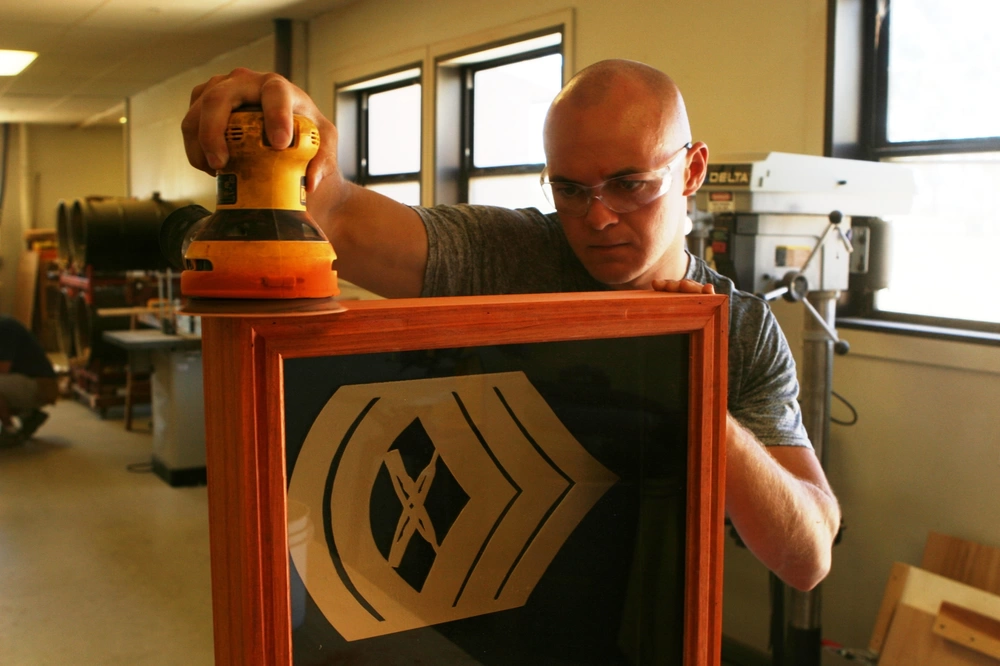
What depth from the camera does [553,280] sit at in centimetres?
114

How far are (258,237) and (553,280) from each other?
608 mm

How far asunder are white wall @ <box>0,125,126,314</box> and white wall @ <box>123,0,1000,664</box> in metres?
10.6

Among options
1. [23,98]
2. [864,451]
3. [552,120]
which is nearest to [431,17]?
[864,451]

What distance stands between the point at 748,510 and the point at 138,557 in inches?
154

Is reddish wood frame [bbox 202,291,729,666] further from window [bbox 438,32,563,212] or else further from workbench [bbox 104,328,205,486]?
workbench [bbox 104,328,205,486]

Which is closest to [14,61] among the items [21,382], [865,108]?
[21,382]

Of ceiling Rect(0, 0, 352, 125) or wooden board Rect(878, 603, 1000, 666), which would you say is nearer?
wooden board Rect(878, 603, 1000, 666)

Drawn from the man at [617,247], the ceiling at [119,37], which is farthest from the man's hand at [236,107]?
the ceiling at [119,37]

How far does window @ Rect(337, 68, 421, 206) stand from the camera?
5578 mm

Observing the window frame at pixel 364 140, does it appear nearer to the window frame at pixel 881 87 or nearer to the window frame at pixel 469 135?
the window frame at pixel 469 135

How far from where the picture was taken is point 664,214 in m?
1.07

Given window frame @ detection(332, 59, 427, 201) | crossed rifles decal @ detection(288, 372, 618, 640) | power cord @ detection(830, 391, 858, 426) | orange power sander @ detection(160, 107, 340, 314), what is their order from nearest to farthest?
orange power sander @ detection(160, 107, 340, 314)
crossed rifles decal @ detection(288, 372, 618, 640)
power cord @ detection(830, 391, 858, 426)
window frame @ detection(332, 59, 427, 201)

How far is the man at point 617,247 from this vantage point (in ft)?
3.24

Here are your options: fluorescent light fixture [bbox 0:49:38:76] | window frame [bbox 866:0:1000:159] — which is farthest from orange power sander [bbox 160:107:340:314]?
fluorescent light fixture [bbox 0:49:38:76]
